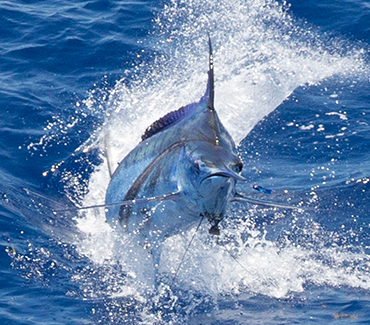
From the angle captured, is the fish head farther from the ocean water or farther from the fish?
the ocean water

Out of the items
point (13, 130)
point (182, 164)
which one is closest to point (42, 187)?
point (13, 130)

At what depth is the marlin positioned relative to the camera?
17.5 ft

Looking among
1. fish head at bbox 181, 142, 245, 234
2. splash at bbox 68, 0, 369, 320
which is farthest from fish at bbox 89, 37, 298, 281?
splash at bbox 68, 0, 369, 320

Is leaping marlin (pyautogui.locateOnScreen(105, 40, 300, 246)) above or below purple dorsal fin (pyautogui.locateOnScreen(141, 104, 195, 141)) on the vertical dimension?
below

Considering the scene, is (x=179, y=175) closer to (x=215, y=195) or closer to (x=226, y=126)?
(x=215, y=195)

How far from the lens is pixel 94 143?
10406 mm

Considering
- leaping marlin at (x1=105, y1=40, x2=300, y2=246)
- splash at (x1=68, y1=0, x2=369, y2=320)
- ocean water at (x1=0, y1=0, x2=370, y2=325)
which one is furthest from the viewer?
splash at (x1=68, y1=0, x2=369, y2=320)

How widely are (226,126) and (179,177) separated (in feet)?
17.0

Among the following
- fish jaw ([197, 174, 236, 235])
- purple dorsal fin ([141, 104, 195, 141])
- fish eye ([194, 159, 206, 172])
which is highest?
purple dorsal fin ([141, 104, 195, 141])

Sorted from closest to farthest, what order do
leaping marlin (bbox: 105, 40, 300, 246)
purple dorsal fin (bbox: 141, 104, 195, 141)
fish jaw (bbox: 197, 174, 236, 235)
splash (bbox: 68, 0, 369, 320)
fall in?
fish jaw (bbox: 197, 174, 236, 235), leaping marlin (bbox: 105, 40, 300, 246), purple dorsal fin (bbox: 141, 104, 195, 141), splash (bbox: 68, 0, 369, 320)

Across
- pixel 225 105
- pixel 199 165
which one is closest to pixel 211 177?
pixel 199 165

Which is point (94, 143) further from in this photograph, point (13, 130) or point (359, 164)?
point (359, 164)

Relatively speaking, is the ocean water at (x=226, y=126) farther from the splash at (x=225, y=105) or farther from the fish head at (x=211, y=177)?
the fish head at (x=211, y=177)

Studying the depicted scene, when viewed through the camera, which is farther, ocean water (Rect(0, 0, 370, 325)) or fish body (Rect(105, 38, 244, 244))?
ocean water (Rect(0, 0, 370, 325))
